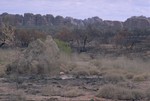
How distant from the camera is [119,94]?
21.0 meters

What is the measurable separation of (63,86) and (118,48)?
1752 inches

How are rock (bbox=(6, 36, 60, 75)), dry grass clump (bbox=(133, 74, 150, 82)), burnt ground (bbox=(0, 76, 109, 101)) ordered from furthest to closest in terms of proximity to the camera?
rock (bbox=(6, 36, 60, 75))
dry grass clump (bbox=(133, 74, 150, 82))
burnt ground (bbox=(0, 76, 109, 101))

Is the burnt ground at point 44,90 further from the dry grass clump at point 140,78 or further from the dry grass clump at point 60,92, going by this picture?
the dry grass clump at point 140,78

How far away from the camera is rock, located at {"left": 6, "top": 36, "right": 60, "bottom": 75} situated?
33094mm

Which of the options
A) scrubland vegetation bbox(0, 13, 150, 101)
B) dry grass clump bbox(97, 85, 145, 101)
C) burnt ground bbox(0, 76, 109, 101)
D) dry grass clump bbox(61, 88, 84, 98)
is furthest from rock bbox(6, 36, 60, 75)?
dry grass clump bbox(97, 85, 145, 101)

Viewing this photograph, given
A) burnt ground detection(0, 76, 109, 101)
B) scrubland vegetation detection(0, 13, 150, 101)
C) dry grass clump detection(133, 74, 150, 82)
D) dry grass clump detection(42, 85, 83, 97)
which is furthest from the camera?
dry grass clump detection(133, 74, 150, 82)

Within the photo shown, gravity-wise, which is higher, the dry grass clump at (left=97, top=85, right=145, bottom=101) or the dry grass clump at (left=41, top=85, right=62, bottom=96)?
the dry grass clump at (left=97, top=85, right=145, bottom=101)

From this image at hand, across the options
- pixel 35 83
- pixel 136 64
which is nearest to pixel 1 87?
pixel 35 83

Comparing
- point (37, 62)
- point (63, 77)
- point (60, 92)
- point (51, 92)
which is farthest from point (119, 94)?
point (37, 62)

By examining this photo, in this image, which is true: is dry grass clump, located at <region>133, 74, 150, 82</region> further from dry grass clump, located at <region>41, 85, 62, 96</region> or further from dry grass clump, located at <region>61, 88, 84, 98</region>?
dry grass clump, located at <region>61, 88, 84, 98</region>

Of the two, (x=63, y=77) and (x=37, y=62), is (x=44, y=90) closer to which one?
(x=63, y=77)

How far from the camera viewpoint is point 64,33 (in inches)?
2965

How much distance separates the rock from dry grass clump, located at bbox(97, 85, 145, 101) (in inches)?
479

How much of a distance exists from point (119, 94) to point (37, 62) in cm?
1345
